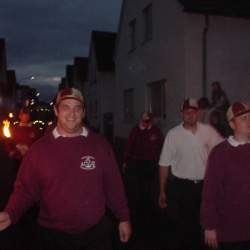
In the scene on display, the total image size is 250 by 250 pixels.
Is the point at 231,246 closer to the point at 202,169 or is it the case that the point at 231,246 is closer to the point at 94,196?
the point at 94,196

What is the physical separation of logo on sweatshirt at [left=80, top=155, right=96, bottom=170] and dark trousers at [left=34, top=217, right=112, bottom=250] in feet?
1.48

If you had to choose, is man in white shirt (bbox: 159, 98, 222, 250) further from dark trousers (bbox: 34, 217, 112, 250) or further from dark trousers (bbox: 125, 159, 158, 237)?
dark trousers (bbox: 125, 159, 158, 237)

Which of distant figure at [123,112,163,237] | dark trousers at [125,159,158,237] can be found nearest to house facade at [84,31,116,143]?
dark trousers at [125,159,158,237]

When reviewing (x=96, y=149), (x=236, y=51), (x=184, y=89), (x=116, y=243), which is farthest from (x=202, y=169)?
(x=236, y=51)

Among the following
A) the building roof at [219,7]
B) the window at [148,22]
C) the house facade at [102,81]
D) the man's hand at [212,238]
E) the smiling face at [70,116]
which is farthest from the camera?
the house facade at [102,81]

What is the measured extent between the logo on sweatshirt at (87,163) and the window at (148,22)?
43.2ft

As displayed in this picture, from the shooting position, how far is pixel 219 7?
13.2 metres

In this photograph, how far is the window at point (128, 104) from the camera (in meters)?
19.5

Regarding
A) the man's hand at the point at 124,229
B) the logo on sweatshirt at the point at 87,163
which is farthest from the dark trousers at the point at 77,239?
the logo on sweatshirt at the point at 87,163

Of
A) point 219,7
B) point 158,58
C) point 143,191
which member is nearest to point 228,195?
point 143,191

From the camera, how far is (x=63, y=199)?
11.5 feet

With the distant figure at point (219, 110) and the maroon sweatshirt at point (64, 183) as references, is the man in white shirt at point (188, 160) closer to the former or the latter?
the maroon sweatshirt at point (64, 183)

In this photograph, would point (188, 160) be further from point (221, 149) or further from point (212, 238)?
point (212, 238)

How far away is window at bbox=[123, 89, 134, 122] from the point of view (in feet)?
63.8
